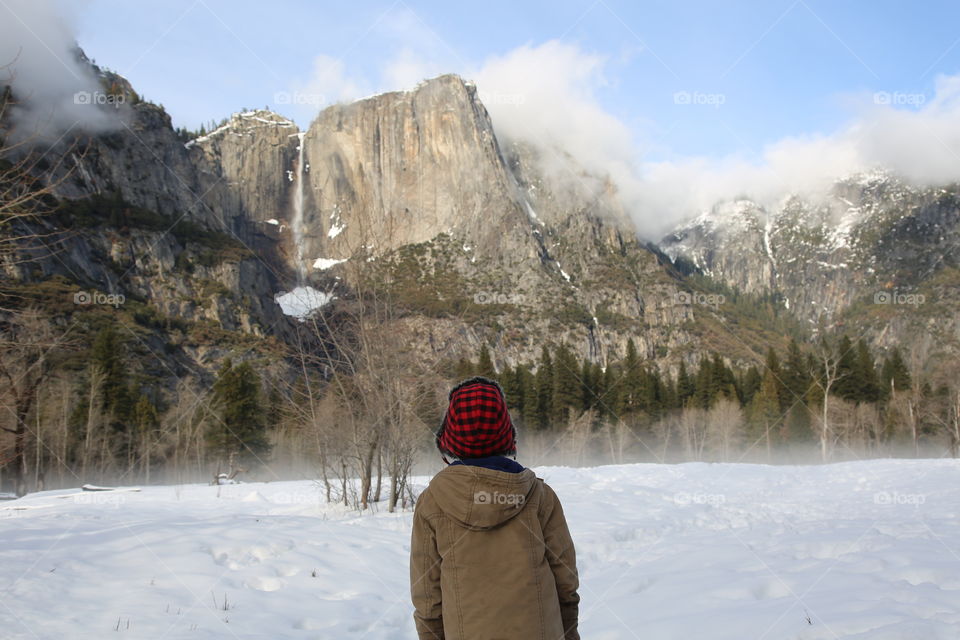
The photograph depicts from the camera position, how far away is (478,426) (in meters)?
2.47

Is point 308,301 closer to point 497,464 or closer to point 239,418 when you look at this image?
point 497,464

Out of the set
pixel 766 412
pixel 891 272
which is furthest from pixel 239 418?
pixel 891 272

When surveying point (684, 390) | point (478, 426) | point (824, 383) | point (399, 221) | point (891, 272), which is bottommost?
point (684, 390)

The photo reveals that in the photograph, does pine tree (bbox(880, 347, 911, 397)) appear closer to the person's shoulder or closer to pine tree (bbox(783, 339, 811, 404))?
pine tree (bbox(783, 339, 811, 404))

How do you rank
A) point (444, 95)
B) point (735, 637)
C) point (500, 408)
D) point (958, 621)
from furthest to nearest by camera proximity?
point (444, 95), point (735, 637), point (958, 621), point (500, 408)

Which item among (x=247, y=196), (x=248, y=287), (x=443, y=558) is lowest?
(x=443, y=558)

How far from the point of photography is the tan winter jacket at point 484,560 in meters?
2.24

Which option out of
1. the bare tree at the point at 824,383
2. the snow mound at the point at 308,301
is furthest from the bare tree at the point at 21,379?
the bare tree at the point at 824,383

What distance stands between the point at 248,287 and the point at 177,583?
9897 cm

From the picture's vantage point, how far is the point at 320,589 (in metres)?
6.16

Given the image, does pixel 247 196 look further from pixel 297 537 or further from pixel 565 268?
pixel 297 537

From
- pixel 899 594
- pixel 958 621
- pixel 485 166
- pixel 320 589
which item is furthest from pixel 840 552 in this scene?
pixel 485 166

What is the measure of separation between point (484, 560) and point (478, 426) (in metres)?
0.55

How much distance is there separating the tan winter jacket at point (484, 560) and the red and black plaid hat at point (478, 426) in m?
0.14
